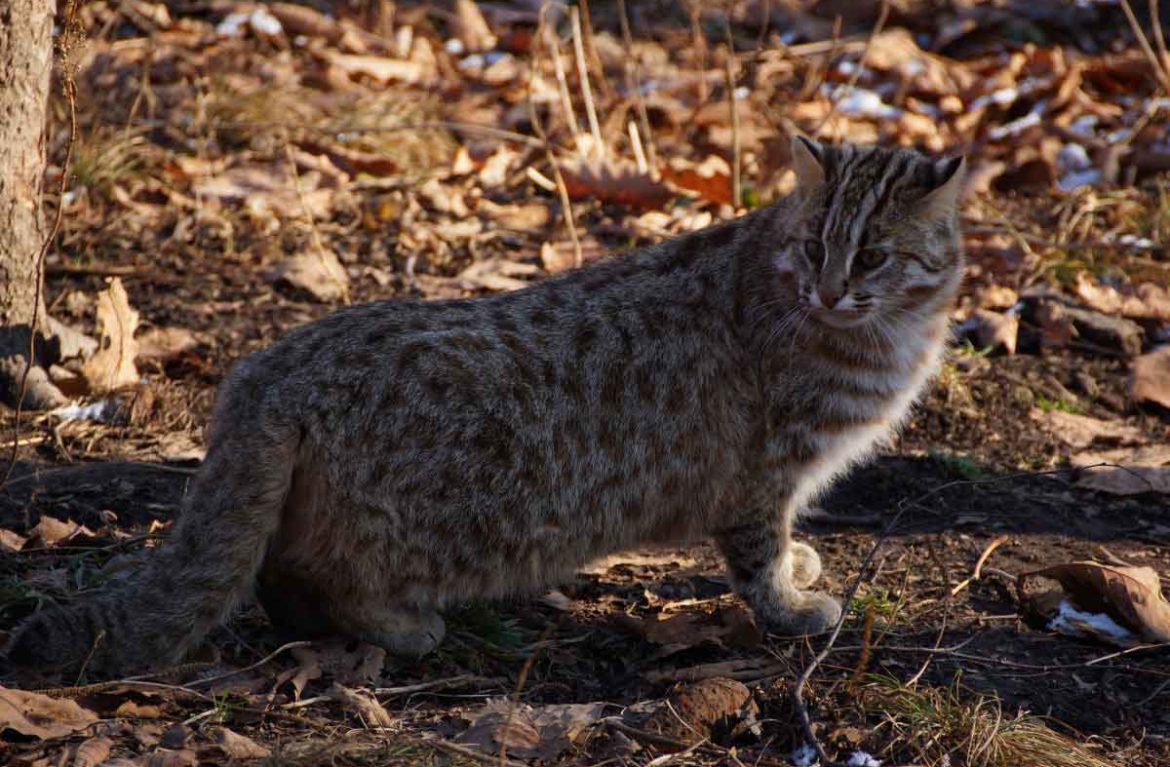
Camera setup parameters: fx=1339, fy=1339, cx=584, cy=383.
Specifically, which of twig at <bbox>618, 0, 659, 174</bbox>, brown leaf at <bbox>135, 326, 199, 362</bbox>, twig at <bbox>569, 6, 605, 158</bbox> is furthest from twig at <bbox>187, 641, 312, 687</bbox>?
twig at <bbox>569, 6, 605, 158</bbox>

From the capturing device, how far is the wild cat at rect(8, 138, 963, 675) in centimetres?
362

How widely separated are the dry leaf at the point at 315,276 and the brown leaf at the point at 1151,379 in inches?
139

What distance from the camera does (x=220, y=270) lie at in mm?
6426

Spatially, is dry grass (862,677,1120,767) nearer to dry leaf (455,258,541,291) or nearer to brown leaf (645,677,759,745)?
brown leaf (645,677,759,745)

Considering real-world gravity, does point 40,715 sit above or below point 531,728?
above

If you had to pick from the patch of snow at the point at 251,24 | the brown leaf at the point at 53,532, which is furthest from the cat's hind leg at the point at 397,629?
the patch of snow at the point at 251,24

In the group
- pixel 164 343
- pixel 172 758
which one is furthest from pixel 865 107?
pixel 172 758

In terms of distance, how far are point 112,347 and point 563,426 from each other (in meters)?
2.30

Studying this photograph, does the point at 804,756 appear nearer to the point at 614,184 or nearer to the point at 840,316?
the point at 840,316

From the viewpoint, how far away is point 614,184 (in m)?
7.05

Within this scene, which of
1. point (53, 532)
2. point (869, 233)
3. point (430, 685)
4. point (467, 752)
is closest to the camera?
point (467, 752)

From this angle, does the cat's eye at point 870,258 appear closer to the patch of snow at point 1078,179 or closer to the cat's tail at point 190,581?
the cat's tail at point 190,581

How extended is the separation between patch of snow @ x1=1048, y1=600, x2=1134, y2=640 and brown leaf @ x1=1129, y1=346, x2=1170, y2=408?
68.4 inches

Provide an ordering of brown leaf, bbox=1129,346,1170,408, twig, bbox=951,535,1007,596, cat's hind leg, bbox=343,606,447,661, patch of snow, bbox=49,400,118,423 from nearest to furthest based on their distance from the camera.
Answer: cat's hind leg, bbox=343,606,447,661
twig, bbox=951,535,1007,596
patch of snow, bbox=49,400,118,423
brown leaf, bbox=1129,346,1170,408
